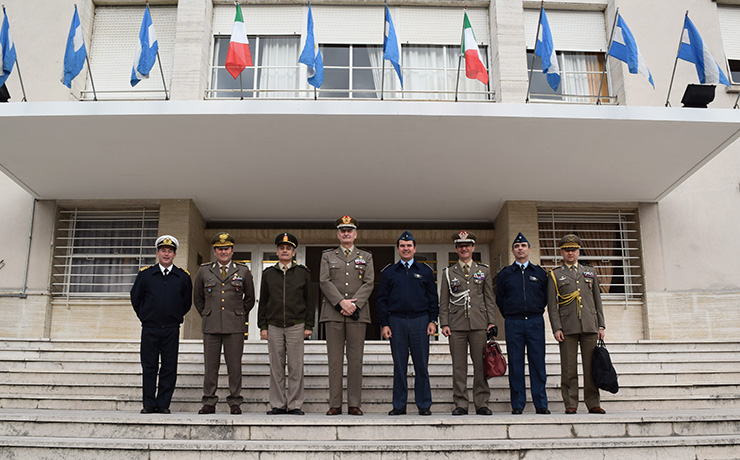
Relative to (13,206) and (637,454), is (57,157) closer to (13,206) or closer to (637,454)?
(13,206)

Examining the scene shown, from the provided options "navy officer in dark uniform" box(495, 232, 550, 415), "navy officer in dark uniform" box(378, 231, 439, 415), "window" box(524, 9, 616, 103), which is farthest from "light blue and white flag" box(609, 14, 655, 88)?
"navy officer in dark uniform" box(378, 231, 439, 415)

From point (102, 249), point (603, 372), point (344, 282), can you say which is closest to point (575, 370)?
point (603, 372)

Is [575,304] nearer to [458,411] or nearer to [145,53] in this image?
[458,411]

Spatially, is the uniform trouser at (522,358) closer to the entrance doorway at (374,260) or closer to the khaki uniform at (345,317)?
the khaki uniform at (345,317)

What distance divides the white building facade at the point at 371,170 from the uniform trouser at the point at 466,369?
9.83ft

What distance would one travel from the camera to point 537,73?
1105cm

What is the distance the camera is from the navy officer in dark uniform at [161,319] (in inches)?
236

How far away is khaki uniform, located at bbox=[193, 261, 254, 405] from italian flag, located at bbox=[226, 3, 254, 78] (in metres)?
3.10

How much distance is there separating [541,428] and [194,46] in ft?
27.8

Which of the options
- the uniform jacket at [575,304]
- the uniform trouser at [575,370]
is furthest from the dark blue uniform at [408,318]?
the uniform trouser at [575,370]

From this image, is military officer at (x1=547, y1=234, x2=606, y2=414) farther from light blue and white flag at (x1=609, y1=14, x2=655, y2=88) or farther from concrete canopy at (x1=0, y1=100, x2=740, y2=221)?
light blue and white flag at (x1=609, y1=14, x2=655, y2=88)

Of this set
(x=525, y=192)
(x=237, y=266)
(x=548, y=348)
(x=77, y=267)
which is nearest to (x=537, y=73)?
(x=525, y=192)

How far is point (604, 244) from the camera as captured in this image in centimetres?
1088

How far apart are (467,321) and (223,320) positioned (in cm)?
235
